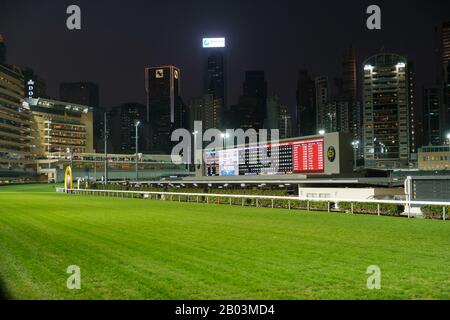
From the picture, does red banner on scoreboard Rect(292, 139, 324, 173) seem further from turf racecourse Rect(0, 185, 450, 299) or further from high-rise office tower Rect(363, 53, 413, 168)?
high-rise office tower Rect(363, 53, 413, 168)

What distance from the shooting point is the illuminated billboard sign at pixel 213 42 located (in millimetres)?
44406

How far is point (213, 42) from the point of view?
4503 cm

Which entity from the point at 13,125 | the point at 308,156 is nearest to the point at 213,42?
the point at 308,156

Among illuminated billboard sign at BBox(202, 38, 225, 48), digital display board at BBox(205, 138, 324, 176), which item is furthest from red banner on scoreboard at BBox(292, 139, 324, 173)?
illuminated billboard sign at BBox(202, 38, 225, 48)

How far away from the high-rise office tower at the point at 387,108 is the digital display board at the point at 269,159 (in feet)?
465

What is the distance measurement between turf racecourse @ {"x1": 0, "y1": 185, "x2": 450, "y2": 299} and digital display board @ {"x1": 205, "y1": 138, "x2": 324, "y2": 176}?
672 inches

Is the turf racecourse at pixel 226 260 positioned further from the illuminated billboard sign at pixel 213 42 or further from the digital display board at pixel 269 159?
the illuminated billboard sign at pixel 213 42

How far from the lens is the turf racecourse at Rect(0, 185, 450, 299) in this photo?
6.47 m

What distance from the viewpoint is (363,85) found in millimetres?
182500

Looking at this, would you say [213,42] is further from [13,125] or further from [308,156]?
[13,125]

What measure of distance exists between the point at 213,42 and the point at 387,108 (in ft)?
492
